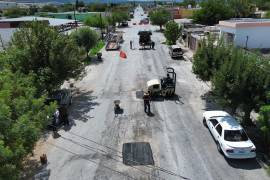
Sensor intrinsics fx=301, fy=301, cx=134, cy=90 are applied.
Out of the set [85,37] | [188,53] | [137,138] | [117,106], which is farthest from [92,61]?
[137,138]

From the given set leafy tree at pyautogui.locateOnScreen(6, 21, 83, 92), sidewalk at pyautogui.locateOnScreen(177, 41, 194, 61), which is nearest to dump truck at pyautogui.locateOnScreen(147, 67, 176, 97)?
leafy tree at pyautogui.locateOnScreen(6, 21, 83, 92)

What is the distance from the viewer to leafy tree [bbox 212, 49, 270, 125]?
18125 millimetres

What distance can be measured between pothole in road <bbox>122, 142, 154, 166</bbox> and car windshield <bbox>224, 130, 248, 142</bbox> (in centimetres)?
435

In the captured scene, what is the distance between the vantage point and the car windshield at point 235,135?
16459mm

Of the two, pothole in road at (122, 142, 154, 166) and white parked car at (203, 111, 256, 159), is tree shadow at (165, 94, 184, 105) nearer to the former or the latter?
white parked car at (203, 111, 256, 159)

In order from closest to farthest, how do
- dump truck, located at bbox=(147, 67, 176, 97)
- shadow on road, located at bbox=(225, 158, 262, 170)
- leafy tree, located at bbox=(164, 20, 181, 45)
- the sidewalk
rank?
shadow on road, located at bbox=(225, 158, 262, 170) → dump truck, located at bbox=(147, 67, 176, 97) → the sidewalk → leafy tree, located at bbox=(164, 20, 181, 45)

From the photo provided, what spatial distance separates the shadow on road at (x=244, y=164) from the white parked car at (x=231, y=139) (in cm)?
43

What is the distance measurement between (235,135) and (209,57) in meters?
9.21

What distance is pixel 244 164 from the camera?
1611 centimetres

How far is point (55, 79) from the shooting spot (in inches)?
960

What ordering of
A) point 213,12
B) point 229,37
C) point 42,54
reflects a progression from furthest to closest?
point 213,12
point 229,37
point 42,54

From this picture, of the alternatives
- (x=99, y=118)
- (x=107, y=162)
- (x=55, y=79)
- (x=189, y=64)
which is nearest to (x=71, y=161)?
(x=107, y=162)

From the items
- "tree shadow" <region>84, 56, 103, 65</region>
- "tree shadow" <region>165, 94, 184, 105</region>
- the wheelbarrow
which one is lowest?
"tree shadow" <region>165, 94, 184, 105</region>

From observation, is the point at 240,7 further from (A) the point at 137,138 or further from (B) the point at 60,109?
(A) the point at 137,138
